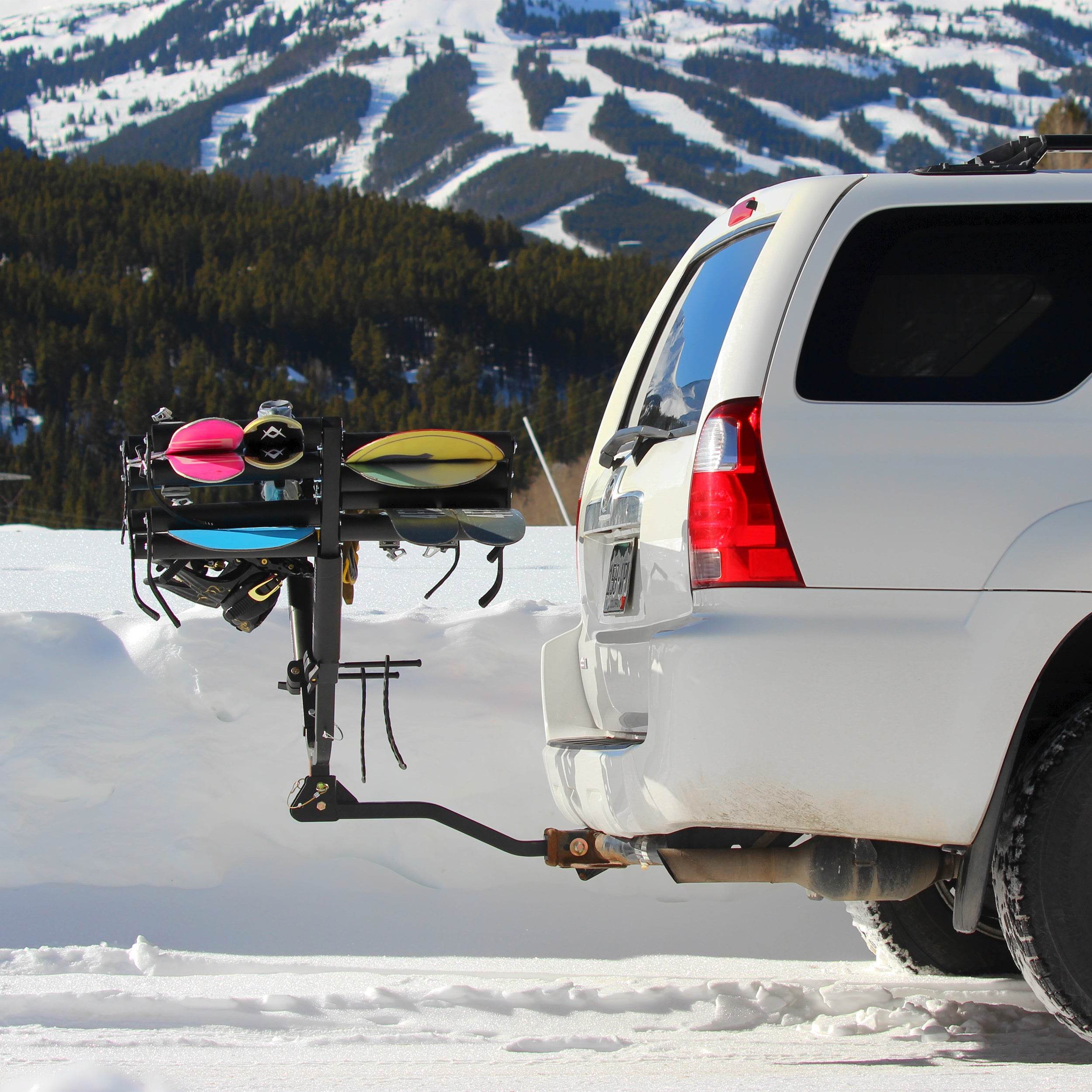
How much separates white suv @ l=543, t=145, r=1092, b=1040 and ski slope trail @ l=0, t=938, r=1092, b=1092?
50 centimetres

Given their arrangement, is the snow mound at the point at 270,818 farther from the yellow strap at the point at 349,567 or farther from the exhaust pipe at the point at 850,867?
the exhaust pipe at the point at 850,867

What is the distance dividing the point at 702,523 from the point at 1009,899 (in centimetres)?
101

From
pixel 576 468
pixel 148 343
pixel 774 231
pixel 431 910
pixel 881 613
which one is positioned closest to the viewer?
pixel 881 613

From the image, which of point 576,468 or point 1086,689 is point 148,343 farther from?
point 1086,689

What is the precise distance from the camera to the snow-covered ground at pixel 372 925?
3.00 metres

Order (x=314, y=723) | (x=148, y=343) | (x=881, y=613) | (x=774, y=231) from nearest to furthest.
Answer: (x=881, y=613) → (x=774, y=231) → (x=314, y=723) → (x=148, y=343)

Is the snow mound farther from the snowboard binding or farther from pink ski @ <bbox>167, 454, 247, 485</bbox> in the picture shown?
pink ski @ <bbox>167, 454, 247, 485</bbox>

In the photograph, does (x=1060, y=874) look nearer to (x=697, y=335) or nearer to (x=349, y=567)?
(x=697, y=335)

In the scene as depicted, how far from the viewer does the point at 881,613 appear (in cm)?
259

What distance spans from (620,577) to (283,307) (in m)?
119

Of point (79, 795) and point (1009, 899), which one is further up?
point (1009, 899)

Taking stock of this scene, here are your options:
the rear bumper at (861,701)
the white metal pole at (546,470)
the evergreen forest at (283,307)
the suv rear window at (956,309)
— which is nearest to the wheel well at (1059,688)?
the rear bumper at (861,701)

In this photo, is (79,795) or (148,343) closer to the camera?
(79,795)

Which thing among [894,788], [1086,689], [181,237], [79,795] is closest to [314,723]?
[79,795]
